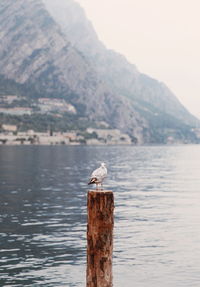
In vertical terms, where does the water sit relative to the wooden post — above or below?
below

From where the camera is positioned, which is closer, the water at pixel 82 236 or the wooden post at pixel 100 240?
the wooden post at pixel 100 240

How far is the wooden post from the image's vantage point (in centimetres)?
2380

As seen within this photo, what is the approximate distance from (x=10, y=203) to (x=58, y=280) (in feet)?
139

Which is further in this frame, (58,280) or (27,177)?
(27,177)

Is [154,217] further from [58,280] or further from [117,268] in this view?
[58,280]

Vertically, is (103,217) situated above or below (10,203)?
above

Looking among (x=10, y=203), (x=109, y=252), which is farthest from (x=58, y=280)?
(x=10, y=203)

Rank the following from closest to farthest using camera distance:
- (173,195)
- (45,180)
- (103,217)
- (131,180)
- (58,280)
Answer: (103,217)
(58,280)
(173,195)
(45,180)
(131,180)

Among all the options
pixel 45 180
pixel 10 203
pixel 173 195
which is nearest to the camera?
pixel 10 203

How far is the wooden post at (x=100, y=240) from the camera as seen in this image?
23797 mm

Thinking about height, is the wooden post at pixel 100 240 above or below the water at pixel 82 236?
above

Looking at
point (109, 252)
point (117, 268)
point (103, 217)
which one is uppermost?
point (103, 217)

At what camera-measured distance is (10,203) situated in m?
82.4

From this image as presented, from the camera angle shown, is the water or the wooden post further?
the water
